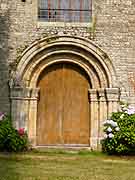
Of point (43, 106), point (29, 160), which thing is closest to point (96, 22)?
point (43, 106)

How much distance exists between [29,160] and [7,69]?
3.14m

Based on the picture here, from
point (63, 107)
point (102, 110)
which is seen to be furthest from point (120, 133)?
point (63, 107)

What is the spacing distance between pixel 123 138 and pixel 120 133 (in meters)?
0.16

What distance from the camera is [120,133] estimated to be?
39.1 ft

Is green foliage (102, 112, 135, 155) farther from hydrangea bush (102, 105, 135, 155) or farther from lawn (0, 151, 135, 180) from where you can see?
lawn (0, 151, 135, 180)

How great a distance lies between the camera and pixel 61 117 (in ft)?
43.2

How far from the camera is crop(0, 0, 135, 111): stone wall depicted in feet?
41.9

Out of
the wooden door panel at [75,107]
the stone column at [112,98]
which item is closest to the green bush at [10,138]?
the wooden door panel at [75,107]

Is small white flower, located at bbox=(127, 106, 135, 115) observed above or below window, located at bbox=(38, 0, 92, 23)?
below

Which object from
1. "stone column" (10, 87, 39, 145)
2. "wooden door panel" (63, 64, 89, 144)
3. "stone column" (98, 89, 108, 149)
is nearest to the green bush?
"stone column" (10, 87, 39, 145)

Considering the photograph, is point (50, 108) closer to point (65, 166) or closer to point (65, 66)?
→ point (65, 66)

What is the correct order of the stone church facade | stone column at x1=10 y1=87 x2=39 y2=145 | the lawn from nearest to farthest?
the lawn < stone column at x1=10 y1=87 x2=39 y2=145 < the stone church facade

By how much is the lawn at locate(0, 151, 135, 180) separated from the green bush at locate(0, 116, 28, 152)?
434mm

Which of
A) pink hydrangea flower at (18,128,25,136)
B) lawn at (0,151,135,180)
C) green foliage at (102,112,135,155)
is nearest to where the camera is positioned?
lawn at (0,151,135,180)
